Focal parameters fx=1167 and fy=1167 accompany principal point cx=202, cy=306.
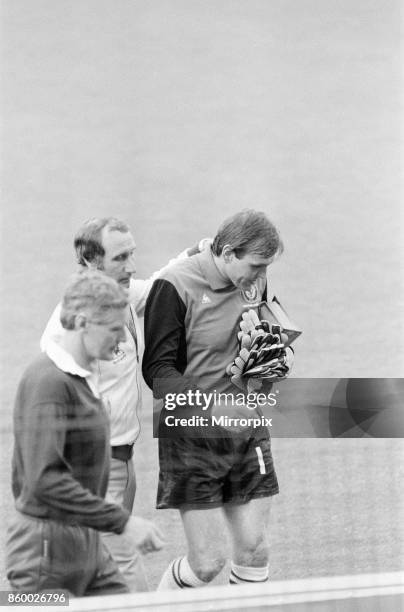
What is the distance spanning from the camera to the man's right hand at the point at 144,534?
2.83 m

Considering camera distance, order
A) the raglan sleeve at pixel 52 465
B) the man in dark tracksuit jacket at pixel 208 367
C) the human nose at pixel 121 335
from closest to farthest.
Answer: the raglan sleeve at pixel 52 465, the human nose at pixel 121 335, the man in dark tracksuit jacket at pixel 208 367

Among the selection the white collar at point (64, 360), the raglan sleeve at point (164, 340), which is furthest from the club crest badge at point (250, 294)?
the white collar at point (64, 360)

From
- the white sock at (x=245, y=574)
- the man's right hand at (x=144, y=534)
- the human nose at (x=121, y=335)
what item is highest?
the human nose at (x=121, y=335)

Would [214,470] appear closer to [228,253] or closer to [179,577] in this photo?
[179,577]

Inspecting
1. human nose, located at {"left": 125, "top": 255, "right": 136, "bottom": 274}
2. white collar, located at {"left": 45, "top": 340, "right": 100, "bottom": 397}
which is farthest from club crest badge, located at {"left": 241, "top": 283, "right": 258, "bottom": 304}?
white collar, located at {"left": 45, "top": 340, "right": 100, "bottom": 397}

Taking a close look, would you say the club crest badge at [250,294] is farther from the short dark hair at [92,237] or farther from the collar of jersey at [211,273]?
the short dark hair at [92,237]

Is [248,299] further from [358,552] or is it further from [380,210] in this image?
[358,552]

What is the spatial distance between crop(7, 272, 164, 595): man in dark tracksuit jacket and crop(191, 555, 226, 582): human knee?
23cm

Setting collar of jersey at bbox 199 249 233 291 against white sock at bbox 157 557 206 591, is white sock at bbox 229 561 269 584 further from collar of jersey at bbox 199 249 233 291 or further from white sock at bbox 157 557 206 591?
collar of jersey at bbox 199 249 233 291

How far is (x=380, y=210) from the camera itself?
3070 millimetres

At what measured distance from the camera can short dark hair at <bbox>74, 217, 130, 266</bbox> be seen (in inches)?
112

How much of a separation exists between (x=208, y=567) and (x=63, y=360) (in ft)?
2.20
